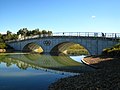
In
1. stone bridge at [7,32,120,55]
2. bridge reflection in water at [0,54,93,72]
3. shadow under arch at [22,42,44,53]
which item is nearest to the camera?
bridge reflection in water at [0,54,93,72]

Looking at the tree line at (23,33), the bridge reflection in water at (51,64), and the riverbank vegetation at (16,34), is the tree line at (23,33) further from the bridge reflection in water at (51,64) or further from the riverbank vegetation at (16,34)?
the bridge reflection in water at (51,64)

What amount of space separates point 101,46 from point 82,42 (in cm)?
801

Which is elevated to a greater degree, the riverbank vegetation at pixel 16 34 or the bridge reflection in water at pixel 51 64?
the riverbank vegetation at pixel 16 34

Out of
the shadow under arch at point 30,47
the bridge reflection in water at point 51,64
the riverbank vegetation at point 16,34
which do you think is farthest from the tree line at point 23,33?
the bridge reflection in water at point 51,64

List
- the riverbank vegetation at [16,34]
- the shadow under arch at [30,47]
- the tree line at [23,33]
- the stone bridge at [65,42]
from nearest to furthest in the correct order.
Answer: the stone bridge at [65,42], the shadow under arch at [30,47], the riverbank vegetation at [16,34], the tree line at [23,33]

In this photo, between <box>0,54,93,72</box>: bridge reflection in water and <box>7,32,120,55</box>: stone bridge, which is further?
<box>7,32,120,55</box>: stone bridge

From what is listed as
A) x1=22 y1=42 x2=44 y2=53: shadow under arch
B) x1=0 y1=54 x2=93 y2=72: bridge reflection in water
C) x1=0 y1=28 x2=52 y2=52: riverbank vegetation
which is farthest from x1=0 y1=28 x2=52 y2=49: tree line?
x1=0 y1=54 x2=93 y2=72: bridge reflection in water

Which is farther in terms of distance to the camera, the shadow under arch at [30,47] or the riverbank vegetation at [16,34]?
the riverbank vegetation at [16,34]

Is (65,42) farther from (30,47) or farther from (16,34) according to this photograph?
(16,34)

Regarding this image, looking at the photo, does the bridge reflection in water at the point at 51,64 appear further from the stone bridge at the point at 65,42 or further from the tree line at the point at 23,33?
the tree line at the point at 23,33

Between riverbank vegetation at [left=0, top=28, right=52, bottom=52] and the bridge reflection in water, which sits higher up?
riverbank vegetation at [left=0, top=28, right=52, bottom=52]

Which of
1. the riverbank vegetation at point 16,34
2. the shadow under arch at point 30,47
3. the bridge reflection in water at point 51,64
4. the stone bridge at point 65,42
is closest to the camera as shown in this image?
the bridge reflection in water at point 51,64

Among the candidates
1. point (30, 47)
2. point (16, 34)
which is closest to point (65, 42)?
point (30, 47)

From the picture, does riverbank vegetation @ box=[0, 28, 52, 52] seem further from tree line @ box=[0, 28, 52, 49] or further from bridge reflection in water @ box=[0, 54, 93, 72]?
bridge reflection in water @ box=[0, 54, 93, 72]
